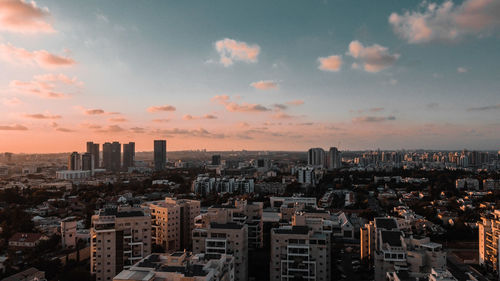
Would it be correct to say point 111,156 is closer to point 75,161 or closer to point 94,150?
point 94,150

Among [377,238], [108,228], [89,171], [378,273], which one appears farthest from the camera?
[89,171]

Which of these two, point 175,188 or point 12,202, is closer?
point 12,202

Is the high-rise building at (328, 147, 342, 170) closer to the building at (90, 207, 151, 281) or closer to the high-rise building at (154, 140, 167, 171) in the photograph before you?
the high-rise building at (154, 140, 167, 171)

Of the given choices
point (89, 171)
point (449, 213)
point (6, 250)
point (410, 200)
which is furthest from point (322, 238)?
point (89, 171)

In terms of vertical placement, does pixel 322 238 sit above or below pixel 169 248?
above

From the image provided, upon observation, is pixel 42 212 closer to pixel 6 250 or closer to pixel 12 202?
pixel 12 202

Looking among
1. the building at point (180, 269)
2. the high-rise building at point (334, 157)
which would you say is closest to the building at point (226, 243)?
the building at point (180, 269)
